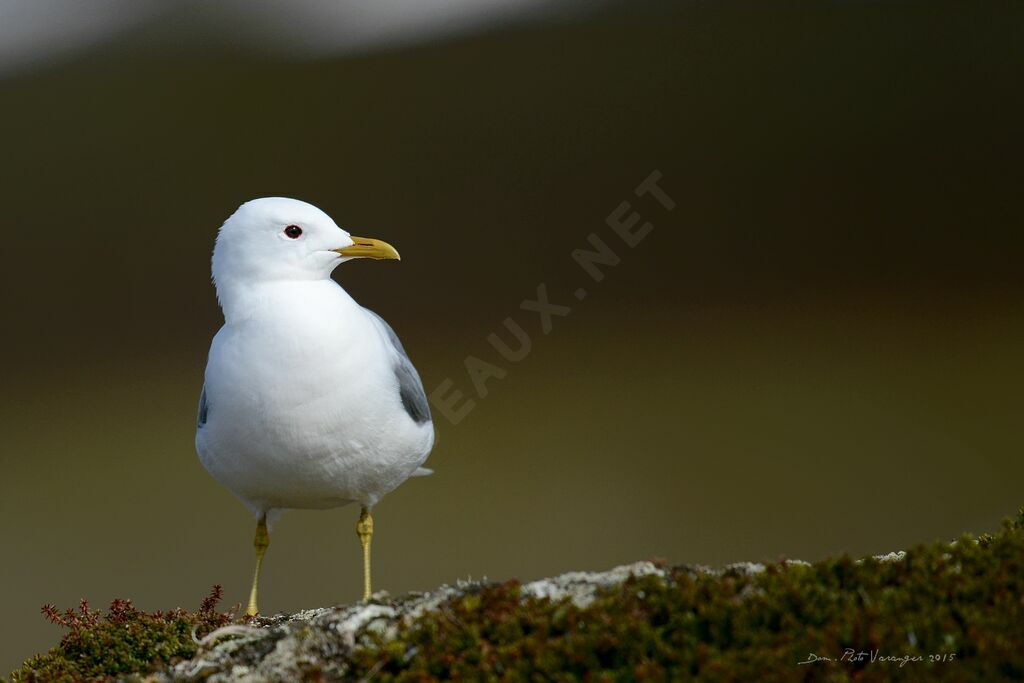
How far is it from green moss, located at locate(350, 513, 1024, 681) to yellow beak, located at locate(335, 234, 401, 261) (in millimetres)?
2211

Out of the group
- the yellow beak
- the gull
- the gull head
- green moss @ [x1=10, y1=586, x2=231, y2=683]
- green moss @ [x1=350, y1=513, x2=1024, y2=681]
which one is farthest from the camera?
the yellow beak

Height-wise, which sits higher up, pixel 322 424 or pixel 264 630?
pixel 322 424

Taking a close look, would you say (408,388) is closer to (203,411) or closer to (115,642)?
(203,411)

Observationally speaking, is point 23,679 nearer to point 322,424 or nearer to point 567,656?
point 322,424

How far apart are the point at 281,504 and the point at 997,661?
343 cm

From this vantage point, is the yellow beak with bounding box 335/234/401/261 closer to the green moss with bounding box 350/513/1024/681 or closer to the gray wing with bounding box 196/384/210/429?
the gray wing with bounding box 196/384/210/429

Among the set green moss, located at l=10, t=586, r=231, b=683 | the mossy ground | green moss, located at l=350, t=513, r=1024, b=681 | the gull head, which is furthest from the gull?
green moss, located at l=350, t=513, r=1024, b=681

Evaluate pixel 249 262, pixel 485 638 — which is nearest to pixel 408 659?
pixel 485 638

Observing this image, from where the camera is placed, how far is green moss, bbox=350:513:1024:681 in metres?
2.74

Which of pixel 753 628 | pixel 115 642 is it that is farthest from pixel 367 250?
pixel 753 628

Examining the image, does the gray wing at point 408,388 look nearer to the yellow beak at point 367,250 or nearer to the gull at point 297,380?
the gull at point 297,380

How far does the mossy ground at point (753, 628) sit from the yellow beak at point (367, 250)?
2129mm

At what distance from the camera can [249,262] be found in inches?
195

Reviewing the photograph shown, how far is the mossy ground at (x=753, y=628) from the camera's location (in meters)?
2.75
